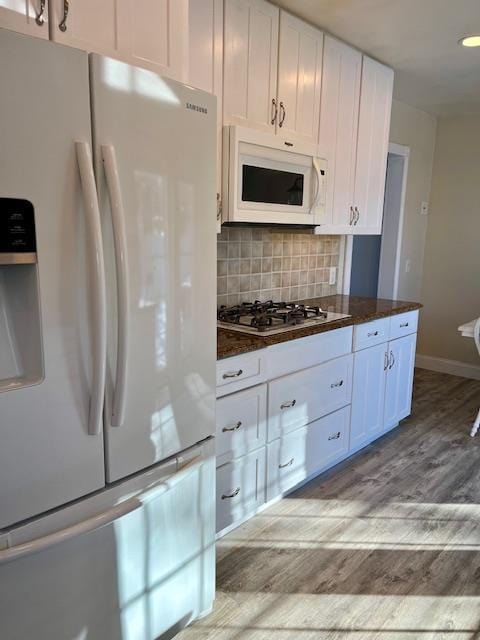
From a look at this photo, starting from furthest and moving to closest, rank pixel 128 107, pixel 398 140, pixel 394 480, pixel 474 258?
pixel 474 258 < pixel 398 140 < pixel 394 480 < pixel 128 107

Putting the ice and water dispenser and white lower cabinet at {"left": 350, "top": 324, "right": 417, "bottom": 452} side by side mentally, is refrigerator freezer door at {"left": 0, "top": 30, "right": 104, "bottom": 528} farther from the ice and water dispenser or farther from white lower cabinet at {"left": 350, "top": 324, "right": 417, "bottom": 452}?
white lower cabinet at {"left": 350, "top": 324, "right": 417, "bottom": 452}

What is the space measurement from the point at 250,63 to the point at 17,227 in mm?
1673

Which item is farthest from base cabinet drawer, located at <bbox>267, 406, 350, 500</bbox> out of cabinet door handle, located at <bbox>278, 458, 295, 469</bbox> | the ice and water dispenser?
the ice and water dispenser

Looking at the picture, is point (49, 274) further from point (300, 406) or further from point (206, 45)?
point (300, 406)

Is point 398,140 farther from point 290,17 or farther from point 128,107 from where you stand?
point 128,107

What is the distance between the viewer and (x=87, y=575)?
128cm

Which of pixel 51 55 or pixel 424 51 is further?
pixel 424 51

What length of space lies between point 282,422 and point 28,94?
5.87ft

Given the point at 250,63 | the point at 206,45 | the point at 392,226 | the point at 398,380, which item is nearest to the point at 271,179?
the point at 250,63

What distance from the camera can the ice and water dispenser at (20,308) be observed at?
3.43 ft

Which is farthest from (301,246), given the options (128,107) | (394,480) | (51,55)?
(51,55)

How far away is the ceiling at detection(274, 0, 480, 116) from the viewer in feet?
7.69

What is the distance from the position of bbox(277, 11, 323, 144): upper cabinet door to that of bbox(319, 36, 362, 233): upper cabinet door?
0.08 metres

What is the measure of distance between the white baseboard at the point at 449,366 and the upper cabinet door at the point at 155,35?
426cm
